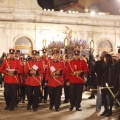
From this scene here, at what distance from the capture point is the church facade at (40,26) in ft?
88.6

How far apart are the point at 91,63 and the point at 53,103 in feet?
13.0

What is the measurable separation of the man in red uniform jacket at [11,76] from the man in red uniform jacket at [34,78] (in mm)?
396

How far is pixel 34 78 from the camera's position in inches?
468

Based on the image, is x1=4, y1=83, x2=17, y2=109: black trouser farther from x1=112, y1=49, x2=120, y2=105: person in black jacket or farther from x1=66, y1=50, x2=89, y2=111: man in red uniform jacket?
x1=112, y1=49, x2=120, y2=105: person in black jacket

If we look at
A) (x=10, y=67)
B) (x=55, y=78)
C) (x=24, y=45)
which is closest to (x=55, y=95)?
(x=55, y=78)

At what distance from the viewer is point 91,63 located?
15438mm

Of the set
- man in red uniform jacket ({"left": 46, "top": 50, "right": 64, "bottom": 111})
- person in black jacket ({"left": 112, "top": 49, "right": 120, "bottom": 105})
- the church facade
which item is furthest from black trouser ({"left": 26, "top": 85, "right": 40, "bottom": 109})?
the church facade

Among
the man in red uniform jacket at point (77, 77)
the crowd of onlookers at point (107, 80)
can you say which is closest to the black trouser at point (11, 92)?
the man in red uniform jacket at point (77, 77)

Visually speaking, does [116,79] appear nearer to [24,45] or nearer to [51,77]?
[51,77]

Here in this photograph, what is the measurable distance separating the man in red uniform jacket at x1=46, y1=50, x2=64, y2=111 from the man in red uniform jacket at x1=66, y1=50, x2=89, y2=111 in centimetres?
36

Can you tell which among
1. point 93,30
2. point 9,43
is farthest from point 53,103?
point 93,30

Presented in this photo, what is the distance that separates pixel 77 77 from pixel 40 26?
1653 centimetres

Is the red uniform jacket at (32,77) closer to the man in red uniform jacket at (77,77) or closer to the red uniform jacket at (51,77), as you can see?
the red uniform jacket at (51,77)

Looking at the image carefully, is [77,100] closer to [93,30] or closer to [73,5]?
[93,30]
